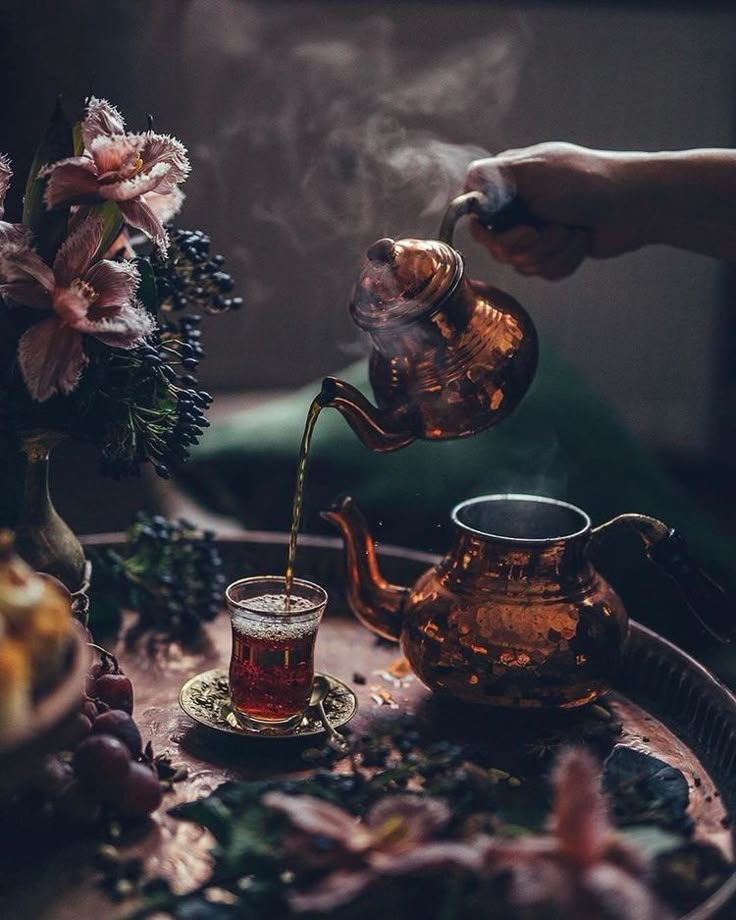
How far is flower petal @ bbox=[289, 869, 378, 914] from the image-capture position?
921 mm

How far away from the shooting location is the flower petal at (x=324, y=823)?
97 centimetres

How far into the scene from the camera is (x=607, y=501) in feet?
7.50

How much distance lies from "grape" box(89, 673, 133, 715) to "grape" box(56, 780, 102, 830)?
19 centimetres

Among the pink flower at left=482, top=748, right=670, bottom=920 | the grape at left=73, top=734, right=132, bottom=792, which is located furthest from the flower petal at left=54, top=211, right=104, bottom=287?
the pink flower at left=482, top=748, right=670, bottom=920

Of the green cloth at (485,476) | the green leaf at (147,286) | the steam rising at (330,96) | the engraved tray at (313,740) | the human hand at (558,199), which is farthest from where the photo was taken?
the steam rising at (330,96)

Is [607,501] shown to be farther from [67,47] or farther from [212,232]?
[212,232]

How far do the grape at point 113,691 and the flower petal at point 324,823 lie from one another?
A: 40 cm

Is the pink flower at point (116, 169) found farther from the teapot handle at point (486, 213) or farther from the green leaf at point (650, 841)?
the green leaf at point (650, 841)

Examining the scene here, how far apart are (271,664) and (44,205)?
59 cm

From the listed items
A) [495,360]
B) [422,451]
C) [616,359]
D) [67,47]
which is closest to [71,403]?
[495,360]

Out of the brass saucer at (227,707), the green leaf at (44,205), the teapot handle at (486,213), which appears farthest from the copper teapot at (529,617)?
the green leaf at (44,205)

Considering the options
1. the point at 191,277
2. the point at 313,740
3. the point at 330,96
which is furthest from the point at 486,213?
the point at 330,96

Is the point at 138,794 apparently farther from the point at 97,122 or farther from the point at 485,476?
the point at 485,476

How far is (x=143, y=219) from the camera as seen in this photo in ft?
4.51
